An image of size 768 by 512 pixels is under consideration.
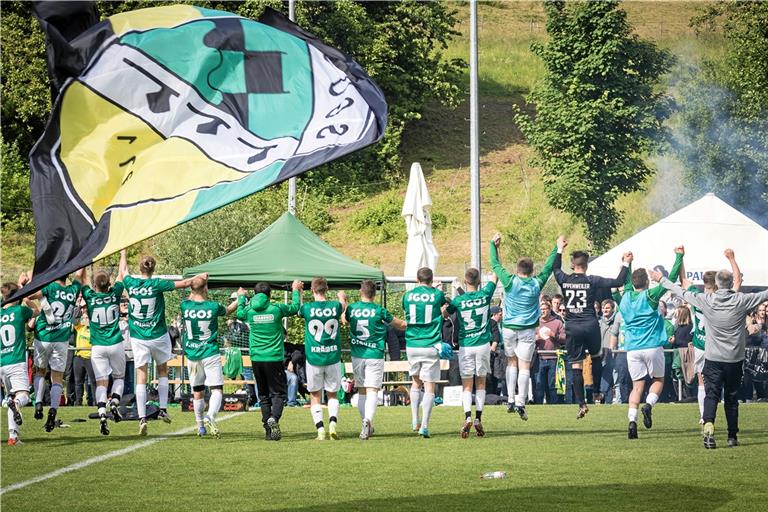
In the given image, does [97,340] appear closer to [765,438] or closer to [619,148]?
[765,438]

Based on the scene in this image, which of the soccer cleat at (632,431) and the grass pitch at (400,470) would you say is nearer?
the grass pitch at (400,470)

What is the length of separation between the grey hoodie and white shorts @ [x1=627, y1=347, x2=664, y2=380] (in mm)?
1902

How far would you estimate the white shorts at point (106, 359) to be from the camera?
1825 centimetres

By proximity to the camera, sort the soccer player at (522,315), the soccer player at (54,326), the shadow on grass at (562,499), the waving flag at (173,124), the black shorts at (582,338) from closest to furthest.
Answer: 1. the waving flag at (173,124)
2. the shadow on grass at (562,499)
3. the soccer player at (54,326)
4. the soccer player at (522,315)
5. the black shorts at (582,338)

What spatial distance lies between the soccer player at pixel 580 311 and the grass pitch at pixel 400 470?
3.14 feet

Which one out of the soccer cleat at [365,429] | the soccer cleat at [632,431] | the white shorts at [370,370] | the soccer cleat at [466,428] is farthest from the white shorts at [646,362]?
the soccer cleat at [365,429]

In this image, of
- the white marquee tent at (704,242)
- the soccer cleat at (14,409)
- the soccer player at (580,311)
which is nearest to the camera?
the soccer cleat at (14,409)

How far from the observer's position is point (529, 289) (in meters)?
18.6

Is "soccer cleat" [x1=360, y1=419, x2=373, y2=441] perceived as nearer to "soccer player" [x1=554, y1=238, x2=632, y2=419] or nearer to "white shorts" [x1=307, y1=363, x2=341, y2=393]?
"white shorts" [x1=307, y1=363, x2=341, y2=393]

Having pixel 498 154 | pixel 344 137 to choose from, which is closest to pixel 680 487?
pixel 344 137

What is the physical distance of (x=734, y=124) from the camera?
164 ft

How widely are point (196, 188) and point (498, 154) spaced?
52.0 m

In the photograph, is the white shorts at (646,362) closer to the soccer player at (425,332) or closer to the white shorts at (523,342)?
the white shorts at (523,342)

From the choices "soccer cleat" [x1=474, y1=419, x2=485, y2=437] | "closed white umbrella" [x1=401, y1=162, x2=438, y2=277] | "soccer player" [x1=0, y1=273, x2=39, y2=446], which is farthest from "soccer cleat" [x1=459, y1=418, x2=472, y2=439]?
"closed white umbrella" [x1=401, y1=162, x2=438, y2=277]
